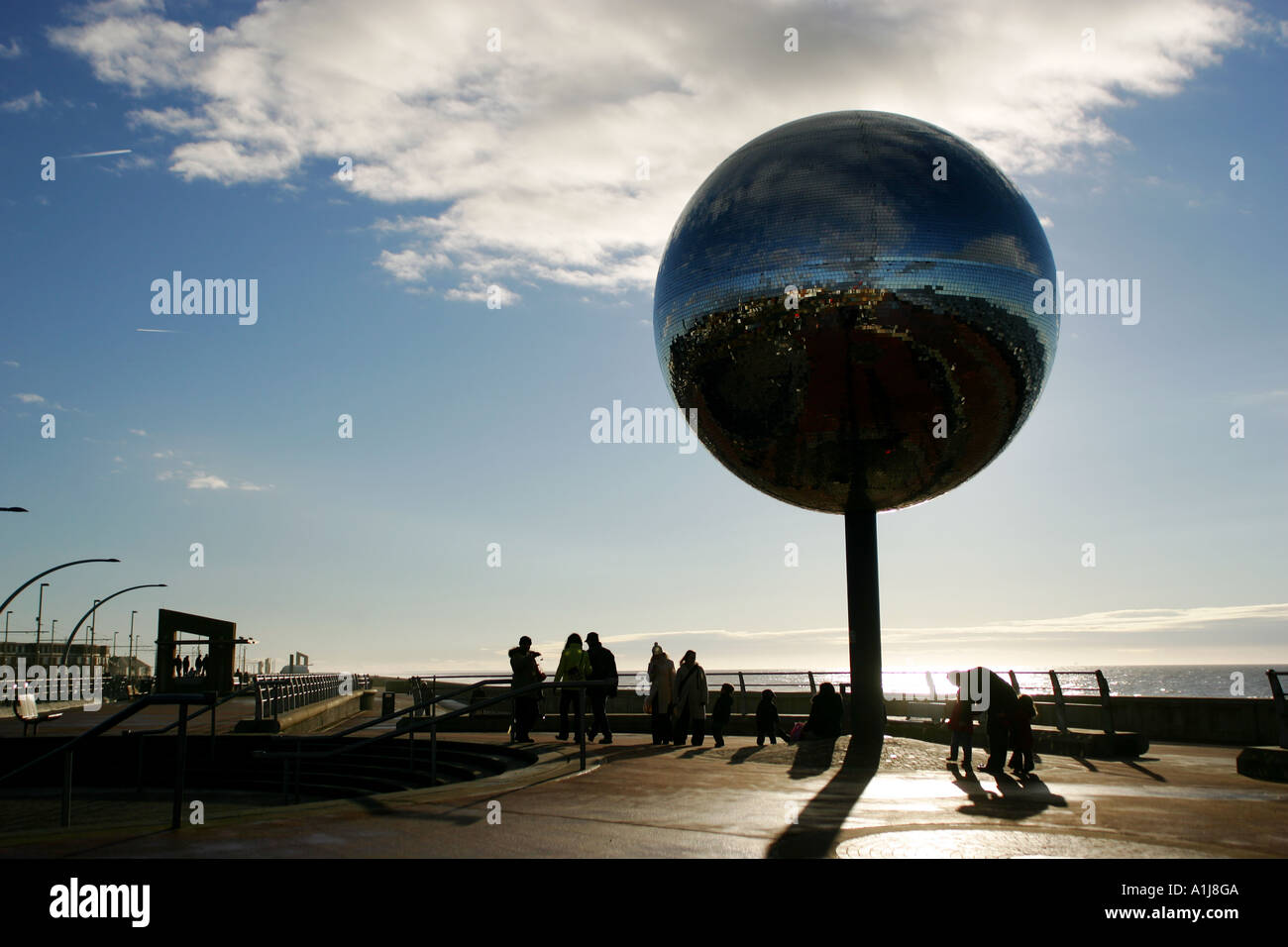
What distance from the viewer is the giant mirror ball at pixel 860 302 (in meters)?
10.0

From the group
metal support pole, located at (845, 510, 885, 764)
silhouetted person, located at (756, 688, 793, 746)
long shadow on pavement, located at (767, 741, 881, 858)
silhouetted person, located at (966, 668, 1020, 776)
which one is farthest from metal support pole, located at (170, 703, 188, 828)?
silhouetted person, located at (756, 688, 793, 746)

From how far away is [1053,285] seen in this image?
36.5ft

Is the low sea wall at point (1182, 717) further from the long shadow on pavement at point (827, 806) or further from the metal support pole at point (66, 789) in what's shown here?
the metal support pole at point (66, 789)

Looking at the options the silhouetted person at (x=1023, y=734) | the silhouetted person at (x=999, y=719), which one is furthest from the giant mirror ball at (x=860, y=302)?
the silhouetted person at (x=1023, y=734)

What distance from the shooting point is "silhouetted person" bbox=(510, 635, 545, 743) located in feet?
44.3

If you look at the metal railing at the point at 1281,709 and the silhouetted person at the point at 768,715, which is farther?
the silhouetted person at the point at 768,715

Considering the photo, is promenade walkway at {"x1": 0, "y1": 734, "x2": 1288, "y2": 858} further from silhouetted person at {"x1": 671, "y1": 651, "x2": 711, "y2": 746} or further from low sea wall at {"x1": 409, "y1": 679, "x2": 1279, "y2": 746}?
low sea wall at {"x1": 409, "y1": 679, "x2": 1279, "y2": 746}

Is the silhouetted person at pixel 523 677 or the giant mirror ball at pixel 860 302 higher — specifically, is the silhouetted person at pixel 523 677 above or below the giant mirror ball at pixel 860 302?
below

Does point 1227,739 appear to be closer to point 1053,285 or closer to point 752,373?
point 1053,285

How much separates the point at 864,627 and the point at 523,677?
4.64 metres

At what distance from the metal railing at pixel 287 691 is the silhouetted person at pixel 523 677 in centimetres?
585

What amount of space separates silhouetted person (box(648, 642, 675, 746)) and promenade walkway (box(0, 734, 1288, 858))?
3638 mm

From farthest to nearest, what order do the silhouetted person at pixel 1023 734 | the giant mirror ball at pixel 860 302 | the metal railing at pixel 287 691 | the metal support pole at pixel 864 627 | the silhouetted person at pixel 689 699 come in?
1. the metal railing at pixel 287 691
2. the silhouetted person at pixel 689 699
3. the metal support pole at pixel 864 627
4. the silhouetted person at pixel 1023 734
5. the giant mirror ball at pixel 860 302
